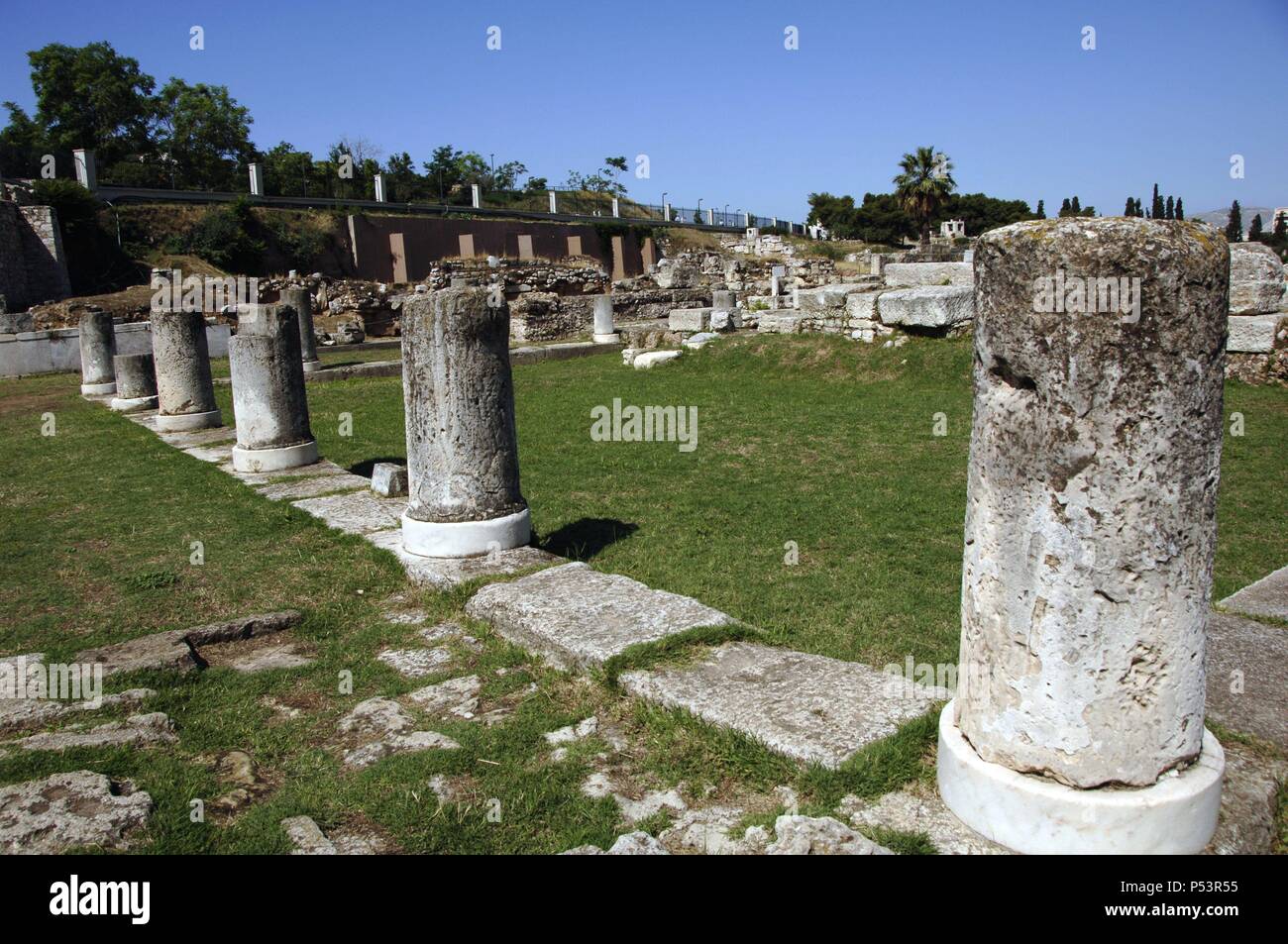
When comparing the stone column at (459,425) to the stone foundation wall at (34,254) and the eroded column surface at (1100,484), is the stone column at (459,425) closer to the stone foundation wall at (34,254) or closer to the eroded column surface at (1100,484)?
the eroded column surface at (1100,484)

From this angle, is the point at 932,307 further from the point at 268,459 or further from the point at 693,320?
the point at 268,459

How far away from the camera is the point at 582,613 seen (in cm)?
453

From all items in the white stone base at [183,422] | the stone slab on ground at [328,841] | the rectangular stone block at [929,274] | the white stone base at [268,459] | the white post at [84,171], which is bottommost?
the stone slab on ground at [328,841]

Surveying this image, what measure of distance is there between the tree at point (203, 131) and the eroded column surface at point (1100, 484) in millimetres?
51318

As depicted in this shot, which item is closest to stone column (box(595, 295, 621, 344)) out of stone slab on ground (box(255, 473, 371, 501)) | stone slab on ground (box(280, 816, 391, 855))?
stone slab on ground (box(255, 473, 371, 501))

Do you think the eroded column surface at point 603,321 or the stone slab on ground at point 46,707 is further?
the eroded column surface at point 603,321

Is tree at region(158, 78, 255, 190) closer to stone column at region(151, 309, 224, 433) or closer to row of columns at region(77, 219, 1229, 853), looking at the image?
stone column at region(151, 309, 224, 433)

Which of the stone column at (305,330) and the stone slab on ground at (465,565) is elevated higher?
the stone column at (305,330)

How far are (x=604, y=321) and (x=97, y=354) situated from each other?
11.0 metres

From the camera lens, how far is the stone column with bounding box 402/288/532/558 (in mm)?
5531

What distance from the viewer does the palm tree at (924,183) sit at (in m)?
47.6

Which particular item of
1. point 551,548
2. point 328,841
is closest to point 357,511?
point 551,548

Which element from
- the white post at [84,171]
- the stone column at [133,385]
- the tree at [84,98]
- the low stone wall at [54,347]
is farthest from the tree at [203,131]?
the stone column at [133,385]
